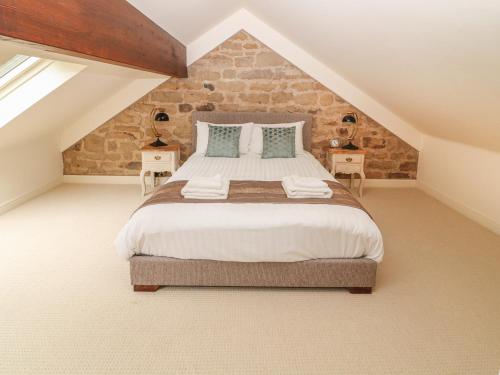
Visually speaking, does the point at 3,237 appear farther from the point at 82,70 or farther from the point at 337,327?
the point at 337,327

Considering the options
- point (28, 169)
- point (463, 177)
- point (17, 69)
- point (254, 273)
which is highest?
point (17, 69)

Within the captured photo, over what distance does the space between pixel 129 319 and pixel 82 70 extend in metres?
2.25

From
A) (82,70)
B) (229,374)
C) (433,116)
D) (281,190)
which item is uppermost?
(82,70)

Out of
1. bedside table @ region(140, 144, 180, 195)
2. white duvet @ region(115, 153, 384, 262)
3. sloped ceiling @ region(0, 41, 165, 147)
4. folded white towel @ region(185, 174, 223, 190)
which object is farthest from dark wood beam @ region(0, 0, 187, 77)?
bedside table @ region(140, 144, 180, 195)

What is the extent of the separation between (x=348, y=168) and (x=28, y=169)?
3.74 m

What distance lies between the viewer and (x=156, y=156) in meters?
4.59

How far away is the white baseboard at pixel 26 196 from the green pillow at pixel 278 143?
2709 millimetres

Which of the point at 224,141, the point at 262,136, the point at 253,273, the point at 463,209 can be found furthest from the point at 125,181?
the point at 463,209

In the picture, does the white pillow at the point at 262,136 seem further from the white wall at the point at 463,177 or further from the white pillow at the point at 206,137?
the white wall at the point at 463,177

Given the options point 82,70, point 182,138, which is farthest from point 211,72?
point 82,70

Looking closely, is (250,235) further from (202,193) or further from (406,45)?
(406,45)

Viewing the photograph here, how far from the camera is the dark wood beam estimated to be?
1.43 meters

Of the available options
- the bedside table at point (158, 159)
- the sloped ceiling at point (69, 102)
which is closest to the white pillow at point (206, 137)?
the bedside table at point (158, 159)

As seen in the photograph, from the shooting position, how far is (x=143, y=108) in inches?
197
